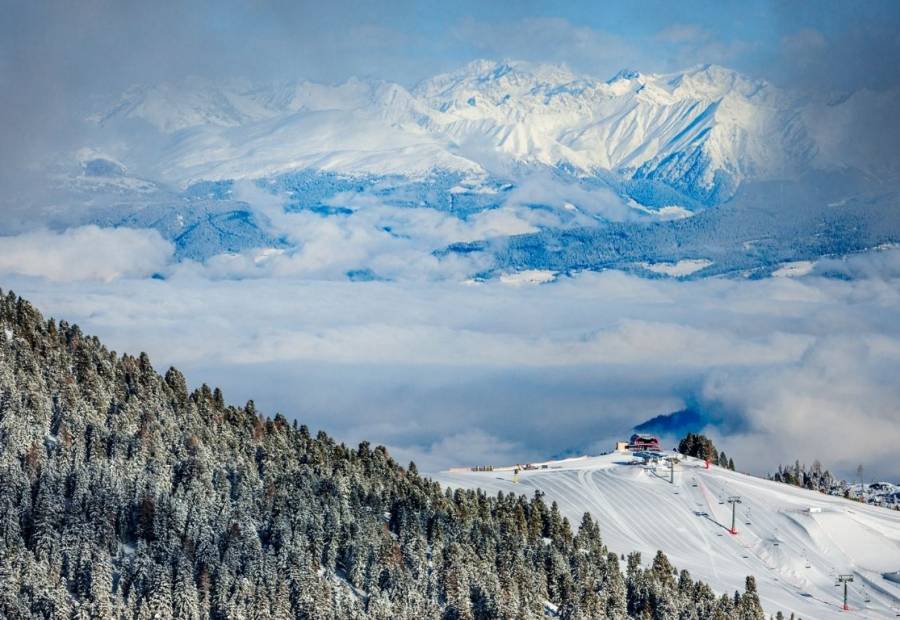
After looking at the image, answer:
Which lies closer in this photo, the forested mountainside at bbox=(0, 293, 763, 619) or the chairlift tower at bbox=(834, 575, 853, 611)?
the forested mountainside at bbox=(0, 293, 763, 619)

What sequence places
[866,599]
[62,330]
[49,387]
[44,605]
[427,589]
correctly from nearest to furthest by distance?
1. [44,605]
2. [427,589]
3. [49,387]
4. [62,330]
5. [866,599]

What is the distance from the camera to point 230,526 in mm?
143000

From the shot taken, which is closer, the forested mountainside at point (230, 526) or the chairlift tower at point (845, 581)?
the forested mountainside at point (230, 526)

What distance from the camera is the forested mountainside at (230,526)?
427 feet

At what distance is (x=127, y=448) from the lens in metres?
151

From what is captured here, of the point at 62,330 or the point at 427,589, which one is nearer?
the point at 427,589

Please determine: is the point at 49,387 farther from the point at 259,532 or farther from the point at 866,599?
the point at 866,599

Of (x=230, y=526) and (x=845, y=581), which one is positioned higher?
(x=845, y=581)

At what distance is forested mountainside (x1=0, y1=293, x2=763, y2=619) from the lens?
130 meters

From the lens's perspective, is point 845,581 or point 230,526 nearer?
point 230,526

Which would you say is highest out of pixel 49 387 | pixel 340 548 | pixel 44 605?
pixel 49 387

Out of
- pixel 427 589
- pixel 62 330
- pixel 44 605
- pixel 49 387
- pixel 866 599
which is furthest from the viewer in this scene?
pixel 866 599

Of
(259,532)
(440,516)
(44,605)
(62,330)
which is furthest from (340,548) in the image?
(62,330)

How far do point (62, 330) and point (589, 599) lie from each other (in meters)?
67.9
